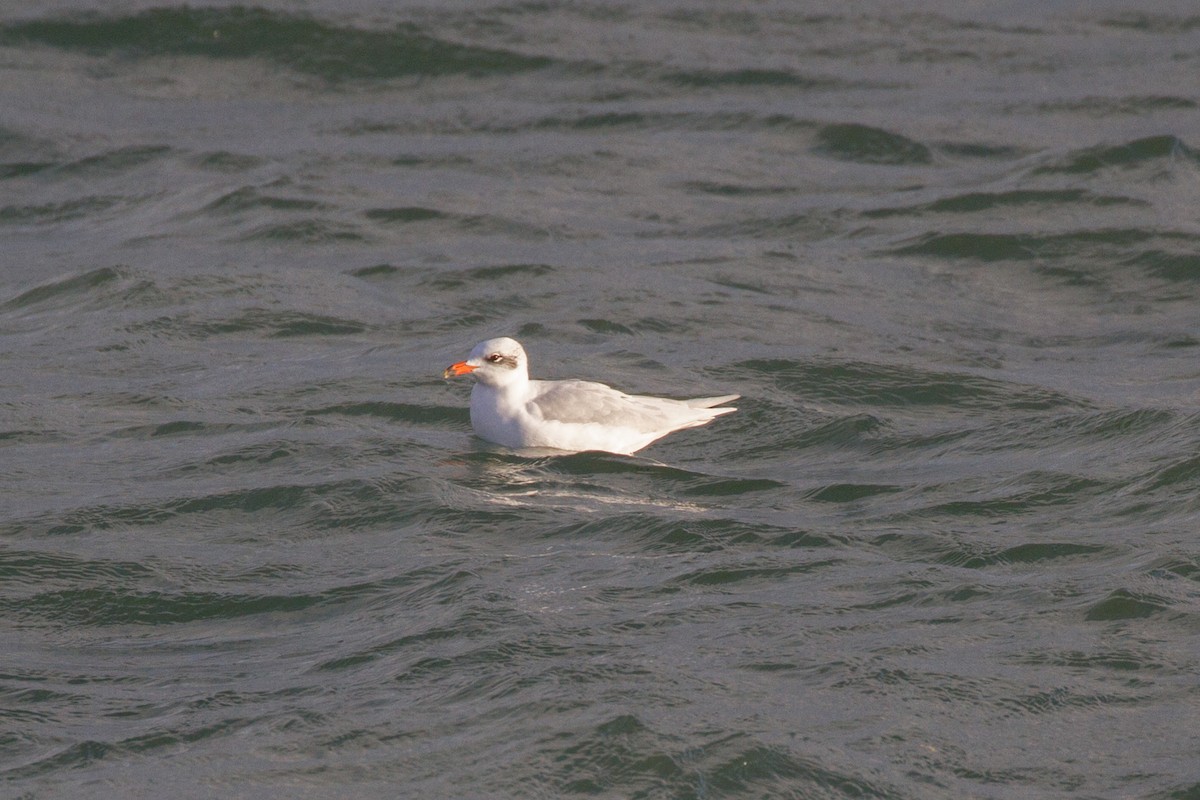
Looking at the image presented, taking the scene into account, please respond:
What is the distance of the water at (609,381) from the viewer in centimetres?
714

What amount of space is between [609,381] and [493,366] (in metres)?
1.63

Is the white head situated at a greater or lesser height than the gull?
greater

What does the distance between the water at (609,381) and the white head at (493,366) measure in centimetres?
49

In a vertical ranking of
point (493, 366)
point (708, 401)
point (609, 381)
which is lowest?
point (609, 381)

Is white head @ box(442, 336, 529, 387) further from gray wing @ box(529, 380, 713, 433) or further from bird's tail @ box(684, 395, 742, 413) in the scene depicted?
bird's tail @ box(684, 395, 742, 413)

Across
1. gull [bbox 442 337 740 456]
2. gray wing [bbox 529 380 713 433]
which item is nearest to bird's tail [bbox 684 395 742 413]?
gull [bbox 442 337 740 456]

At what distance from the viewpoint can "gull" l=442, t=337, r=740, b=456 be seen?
10570 millimetres

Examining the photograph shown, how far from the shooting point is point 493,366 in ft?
35.2

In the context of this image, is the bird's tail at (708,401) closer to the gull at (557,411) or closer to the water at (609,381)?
the gull at (557,411)

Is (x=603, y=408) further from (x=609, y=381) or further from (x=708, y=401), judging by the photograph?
(x=609, y=381)

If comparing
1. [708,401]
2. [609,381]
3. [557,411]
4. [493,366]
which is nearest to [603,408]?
[557,411]

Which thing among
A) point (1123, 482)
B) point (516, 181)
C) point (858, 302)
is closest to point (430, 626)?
point (1123, 482)

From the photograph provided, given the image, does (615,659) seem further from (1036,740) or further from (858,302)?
(858,302)

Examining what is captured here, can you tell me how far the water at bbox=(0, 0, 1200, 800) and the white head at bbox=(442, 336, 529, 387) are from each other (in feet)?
1.62
